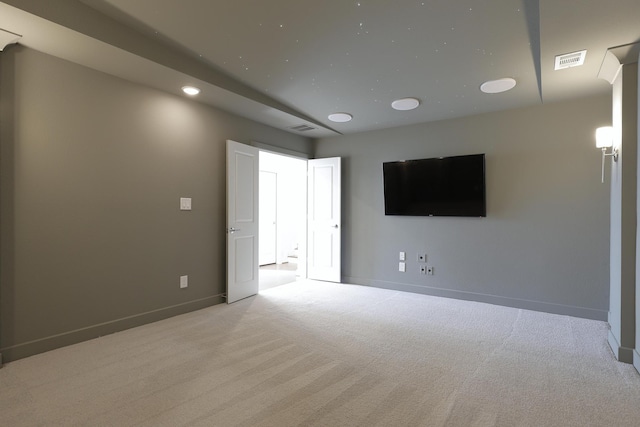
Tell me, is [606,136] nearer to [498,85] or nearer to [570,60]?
[570,60]

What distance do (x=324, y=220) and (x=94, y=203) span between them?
128 inches

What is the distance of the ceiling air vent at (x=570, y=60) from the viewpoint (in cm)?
261

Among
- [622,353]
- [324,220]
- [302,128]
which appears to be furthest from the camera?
[324,220]

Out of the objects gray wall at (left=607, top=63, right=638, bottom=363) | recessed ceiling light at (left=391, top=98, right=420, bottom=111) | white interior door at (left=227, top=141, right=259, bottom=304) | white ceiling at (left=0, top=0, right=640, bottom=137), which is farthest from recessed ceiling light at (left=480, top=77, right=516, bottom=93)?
white interior door at (left=227, top=141, right=259, bottom=304)

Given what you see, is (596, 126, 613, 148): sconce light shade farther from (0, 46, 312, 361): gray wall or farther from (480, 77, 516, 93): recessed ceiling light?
(0, 46, 312, 361): gray wall

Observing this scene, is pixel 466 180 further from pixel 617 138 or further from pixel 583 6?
pixel 583 6

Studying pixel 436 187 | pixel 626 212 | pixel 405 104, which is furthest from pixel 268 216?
pixel 626 212

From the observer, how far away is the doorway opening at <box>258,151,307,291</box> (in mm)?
7371

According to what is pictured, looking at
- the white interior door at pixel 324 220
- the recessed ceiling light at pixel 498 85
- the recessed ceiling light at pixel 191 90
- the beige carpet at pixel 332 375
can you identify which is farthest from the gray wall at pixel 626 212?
the recessed ceiling light at pixel 191 90

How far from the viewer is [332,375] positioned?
2.29 m

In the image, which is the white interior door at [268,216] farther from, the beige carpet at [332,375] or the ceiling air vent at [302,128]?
the beige carpet at [332,375]

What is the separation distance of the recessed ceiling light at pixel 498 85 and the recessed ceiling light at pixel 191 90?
296 cm

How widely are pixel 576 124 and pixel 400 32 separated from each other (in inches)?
100

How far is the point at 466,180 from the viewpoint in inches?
165
